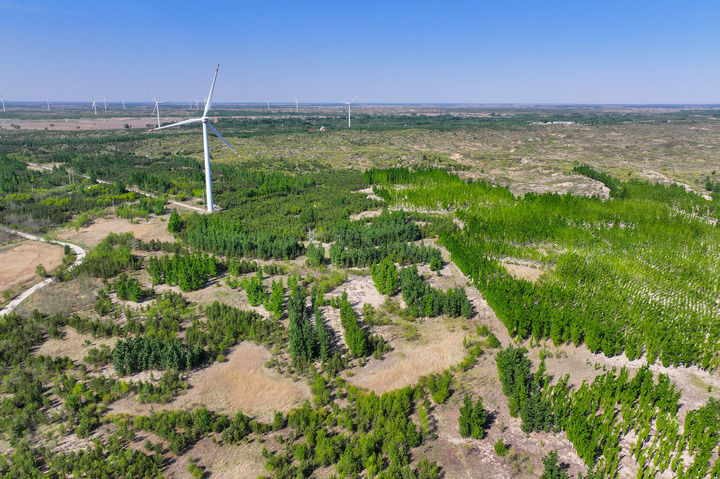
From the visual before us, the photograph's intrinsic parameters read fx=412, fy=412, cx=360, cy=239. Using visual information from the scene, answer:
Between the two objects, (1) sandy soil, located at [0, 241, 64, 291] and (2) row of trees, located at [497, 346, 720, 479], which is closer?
(2) row of trees, located at [497, 346, 720, 479]

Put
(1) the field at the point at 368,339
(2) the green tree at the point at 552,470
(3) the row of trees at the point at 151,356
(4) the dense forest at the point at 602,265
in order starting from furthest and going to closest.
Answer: (4) the dense forest at the point at 602,265 → (3) the row of trees at the point at 151,356 → (1) the field at the point at 368,339 → (2) the green tree at the point at 552,470

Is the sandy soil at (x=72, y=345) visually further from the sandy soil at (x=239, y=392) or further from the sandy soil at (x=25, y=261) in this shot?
the sandy soil at (x=25, y=261)

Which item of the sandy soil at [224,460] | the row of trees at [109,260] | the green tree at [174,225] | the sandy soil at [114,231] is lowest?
the sandy soil at [224,460]

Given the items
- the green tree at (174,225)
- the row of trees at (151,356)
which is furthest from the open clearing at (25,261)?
the row of trees at (151,356)

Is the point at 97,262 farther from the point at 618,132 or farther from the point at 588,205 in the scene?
the point at 618,132

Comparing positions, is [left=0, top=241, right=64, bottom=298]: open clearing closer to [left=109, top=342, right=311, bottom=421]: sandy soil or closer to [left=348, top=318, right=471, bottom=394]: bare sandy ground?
[left=109, top=342, right=311, bottom=421]: sandy soil

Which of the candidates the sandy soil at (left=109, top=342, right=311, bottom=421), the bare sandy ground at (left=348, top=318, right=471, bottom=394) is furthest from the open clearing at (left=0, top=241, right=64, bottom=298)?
the bare sandy ground at (left=348, top=318, right=471, bottom=394)

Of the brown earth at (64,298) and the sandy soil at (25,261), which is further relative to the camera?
the sandy soil at (25,261)
